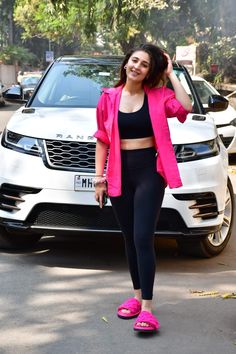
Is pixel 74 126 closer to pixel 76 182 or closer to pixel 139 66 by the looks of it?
pixel 76 182

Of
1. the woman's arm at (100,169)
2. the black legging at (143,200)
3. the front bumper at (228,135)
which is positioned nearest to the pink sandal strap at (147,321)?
the black legging at (143,200)

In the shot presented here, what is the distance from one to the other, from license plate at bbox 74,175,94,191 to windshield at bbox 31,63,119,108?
1210 mm

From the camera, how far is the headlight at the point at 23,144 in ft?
17.2

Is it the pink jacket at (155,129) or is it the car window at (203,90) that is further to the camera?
the car window at (203,90)

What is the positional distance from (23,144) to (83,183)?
0.66m

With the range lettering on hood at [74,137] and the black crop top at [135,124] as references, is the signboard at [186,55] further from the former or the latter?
the black crop top at [135,124]

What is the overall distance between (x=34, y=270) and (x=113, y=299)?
928 millimetres

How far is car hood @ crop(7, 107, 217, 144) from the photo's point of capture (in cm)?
516

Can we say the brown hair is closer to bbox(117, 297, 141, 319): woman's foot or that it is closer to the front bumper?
bbox(117, 297, 141, 319): woman's foot

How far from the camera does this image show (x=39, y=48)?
86.1 metres

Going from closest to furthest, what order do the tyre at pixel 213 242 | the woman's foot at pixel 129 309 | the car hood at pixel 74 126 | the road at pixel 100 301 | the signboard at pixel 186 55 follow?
the road at pixel 100 301, the woman's foot at pixel 129 309, the car hood at pixel 74 126, the tyre at pixel 213 242, the signboard at pixel 186 55

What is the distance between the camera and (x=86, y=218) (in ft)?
16.8

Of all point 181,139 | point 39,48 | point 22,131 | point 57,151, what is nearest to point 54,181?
point 57,151

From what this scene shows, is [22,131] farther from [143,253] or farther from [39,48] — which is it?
[39,48]
